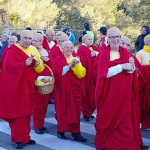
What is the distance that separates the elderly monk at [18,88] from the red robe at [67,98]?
0.59 metres

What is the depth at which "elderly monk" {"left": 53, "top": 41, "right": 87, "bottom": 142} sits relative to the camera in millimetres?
7508

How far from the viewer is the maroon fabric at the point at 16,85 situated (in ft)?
23.0

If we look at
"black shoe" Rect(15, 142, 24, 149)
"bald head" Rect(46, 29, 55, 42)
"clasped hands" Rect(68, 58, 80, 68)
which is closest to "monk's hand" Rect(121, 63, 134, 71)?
"clasped hands" Rect(68, 58, 80, 68)

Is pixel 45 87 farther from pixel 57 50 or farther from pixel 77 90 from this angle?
pixel 57 50

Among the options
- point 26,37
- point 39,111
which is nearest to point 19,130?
point 39,111

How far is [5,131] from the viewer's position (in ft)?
27.2

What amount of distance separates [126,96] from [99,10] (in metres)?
28.0

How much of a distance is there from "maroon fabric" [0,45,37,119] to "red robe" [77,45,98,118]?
240 cm

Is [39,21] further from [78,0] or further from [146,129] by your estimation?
[146,129]

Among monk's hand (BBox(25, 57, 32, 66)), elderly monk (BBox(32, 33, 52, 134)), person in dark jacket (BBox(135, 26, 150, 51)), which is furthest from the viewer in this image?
person in dark jacket (BBox(135, 26, 150, 51))

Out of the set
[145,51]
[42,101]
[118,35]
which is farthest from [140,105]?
[42,101]

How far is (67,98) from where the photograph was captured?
7.56 m

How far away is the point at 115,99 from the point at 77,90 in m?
1.36

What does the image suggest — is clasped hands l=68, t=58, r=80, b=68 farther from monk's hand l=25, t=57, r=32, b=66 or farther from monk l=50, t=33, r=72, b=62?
monk's hand l=25, t=57, r=32, b=66
